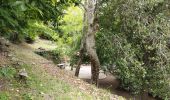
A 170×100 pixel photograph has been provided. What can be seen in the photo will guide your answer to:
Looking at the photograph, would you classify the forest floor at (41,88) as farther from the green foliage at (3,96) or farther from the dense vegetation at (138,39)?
the dense vegetation at (138,39)

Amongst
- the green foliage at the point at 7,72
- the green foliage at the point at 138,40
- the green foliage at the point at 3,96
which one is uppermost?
the green foliage at the point at 138,40

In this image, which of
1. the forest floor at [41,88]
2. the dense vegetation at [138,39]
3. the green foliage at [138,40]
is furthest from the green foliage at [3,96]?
the green foliage at [138,40]

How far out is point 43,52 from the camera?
22328 millimetres

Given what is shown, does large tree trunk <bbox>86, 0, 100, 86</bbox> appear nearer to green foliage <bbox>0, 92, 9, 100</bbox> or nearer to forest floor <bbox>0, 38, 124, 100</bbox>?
forest floor <bbox>0, 38, 124, 100</bbox>

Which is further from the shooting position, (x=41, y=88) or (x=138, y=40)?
(x=138, y=40)

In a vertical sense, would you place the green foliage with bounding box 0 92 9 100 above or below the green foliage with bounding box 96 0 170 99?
below

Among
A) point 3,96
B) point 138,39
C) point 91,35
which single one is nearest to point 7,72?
point 3,96

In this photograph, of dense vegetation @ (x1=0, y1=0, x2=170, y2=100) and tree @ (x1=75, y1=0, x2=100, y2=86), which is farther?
tree @ (x1=75, y1=0, x2=100, y2=86)

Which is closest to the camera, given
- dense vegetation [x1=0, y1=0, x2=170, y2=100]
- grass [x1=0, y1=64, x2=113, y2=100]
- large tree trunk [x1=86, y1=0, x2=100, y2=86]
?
grass [x1=0, y1=64, x2=113, y2=100]

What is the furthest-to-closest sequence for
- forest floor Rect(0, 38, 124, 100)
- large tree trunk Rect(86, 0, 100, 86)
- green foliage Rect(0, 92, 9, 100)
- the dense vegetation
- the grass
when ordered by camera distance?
large tree trunk Rect(86, 0, 100, 86)
the dense vegetation
forest floor Rect(0, 38, 124, 100)
the grass
green foliage Rect(0, 92, 9, 100)

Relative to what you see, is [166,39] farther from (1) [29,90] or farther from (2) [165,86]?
(1) [29,90]

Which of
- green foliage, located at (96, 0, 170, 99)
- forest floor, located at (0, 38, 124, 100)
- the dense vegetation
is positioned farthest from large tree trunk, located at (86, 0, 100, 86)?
forest floor, located at (0, 38, 124, 100)

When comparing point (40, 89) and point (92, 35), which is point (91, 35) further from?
point (40, 89)

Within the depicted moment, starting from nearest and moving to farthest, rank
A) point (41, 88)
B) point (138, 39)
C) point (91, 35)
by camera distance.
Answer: point (41, 88) < point (91, 35) < point (138, 39)
